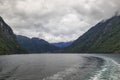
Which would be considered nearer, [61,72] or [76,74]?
[76,74]

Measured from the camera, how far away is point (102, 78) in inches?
2322

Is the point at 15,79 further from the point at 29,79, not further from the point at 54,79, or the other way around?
the point at 54,79

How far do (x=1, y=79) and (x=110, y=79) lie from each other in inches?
1107

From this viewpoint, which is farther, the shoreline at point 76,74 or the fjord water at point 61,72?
the fjord water at point 61,72

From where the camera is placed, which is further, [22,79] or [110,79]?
[22,79]

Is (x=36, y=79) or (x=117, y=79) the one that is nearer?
(x=117, y=79)

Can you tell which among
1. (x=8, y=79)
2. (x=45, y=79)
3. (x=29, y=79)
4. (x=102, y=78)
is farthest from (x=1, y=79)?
(x=102, y=78)

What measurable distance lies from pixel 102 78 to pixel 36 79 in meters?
17.2

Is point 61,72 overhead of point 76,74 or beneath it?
overhead

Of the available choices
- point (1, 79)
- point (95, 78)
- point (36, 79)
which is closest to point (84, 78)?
point (95, 78)

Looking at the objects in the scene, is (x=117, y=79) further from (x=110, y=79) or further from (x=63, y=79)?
(x=63, y=79)

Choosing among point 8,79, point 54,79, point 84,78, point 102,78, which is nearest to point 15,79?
point 8,79

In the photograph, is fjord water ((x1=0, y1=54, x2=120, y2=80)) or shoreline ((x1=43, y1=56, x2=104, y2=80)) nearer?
shoreline ((x1=43, y1=56, x2=104, y2=80))

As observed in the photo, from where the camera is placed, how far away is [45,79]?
197ft
